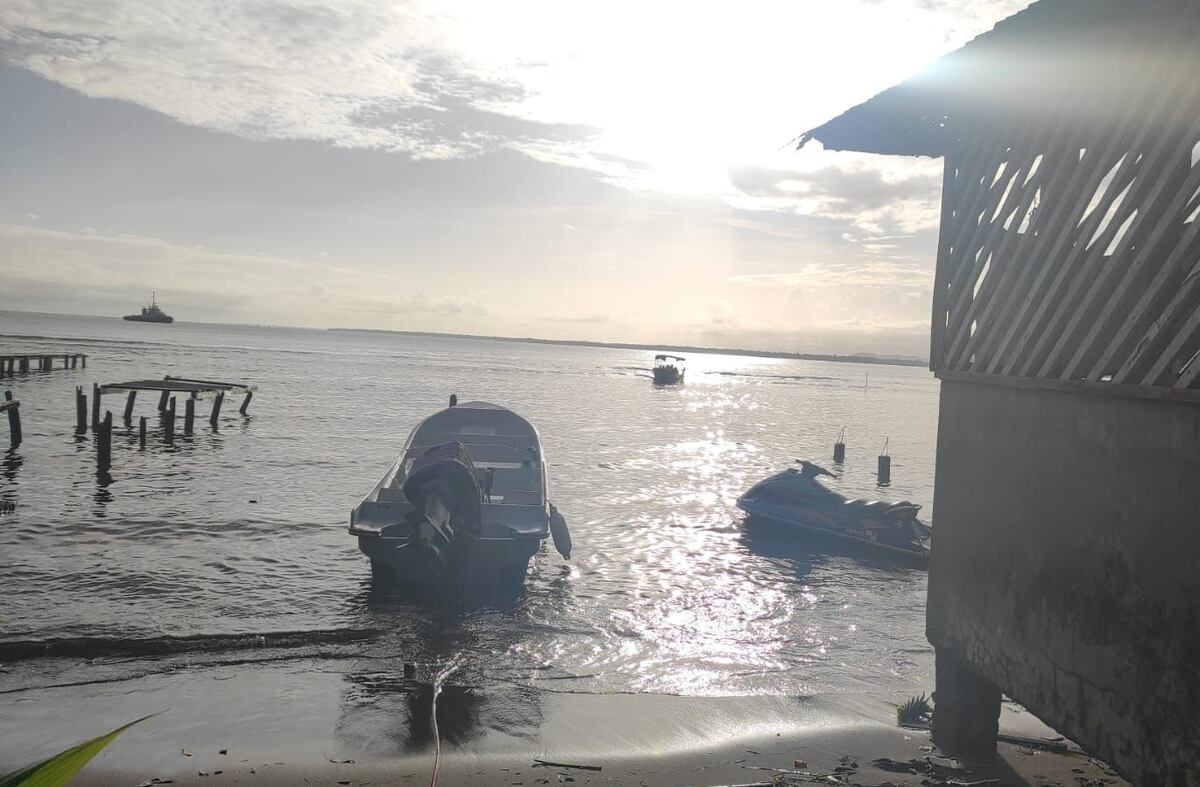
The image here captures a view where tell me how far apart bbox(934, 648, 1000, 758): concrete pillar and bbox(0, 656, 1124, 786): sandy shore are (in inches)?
9.3

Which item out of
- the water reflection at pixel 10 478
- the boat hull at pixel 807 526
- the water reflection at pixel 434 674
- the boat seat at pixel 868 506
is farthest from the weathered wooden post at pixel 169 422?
the boat seat at pixel 868 506

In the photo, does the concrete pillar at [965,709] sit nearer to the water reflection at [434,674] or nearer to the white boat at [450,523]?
the water reflection at [434,674]

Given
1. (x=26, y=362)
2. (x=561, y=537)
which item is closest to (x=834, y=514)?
(x=561, y=537)

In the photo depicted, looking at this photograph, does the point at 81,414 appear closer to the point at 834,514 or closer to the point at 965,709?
the point at 834,514

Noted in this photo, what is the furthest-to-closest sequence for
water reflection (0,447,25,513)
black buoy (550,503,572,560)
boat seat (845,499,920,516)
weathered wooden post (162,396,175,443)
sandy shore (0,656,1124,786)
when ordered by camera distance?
weathered wooden post (162,396,175,443) < water reflection (0,447,25,513) < boat seat (845,499,920,516) < black buoy (550,503,572,560) < sandy shore (0,656,1124,786)

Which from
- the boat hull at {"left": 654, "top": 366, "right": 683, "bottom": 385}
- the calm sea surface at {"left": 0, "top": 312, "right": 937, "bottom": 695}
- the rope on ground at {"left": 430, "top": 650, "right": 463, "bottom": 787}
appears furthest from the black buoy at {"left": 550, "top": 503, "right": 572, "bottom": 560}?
the boat hull at {"left": 654, "top": 366, "right": 683, "bottom": 385}

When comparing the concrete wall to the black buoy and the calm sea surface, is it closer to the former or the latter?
the calm sea surface

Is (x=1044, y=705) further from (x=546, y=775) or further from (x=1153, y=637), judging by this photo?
(x=546, y=775)

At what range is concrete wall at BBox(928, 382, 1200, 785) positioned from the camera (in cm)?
471

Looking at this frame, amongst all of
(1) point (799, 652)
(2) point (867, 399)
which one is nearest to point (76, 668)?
(1) point (799, 652)

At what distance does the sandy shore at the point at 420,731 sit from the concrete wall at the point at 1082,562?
1733mm

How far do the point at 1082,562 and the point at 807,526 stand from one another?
14.5m

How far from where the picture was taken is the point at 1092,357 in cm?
537

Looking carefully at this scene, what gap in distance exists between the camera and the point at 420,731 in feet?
29.0
